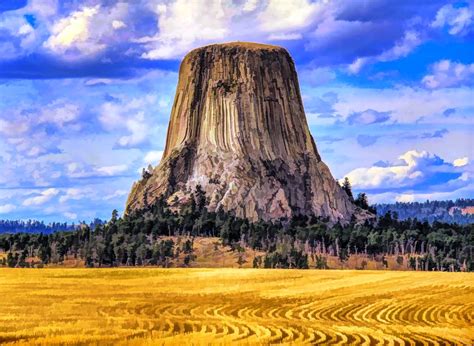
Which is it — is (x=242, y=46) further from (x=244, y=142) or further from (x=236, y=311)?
(x=236, y=311)

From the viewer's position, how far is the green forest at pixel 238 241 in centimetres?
13325

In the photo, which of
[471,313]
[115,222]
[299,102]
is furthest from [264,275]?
[299,102]

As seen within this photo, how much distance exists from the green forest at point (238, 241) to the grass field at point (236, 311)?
175 ft

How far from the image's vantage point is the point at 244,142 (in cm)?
18312

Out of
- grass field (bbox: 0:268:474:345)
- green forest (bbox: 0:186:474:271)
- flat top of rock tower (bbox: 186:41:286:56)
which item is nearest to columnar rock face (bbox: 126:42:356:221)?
flat top of rock tower (bbox: 186:41:286:56)

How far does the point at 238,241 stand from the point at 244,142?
39.6 m

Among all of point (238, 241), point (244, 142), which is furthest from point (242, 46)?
point (238, 241)

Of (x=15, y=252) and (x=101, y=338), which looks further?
(x=15, y=252)

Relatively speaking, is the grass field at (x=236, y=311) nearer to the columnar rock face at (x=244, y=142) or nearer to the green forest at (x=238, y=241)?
the green forest at (x=238, y=241)

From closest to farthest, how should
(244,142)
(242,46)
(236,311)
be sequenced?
1. (236,311)
2. (244,142)
3. (242,46)

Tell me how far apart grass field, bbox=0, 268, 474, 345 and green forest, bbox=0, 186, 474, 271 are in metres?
53.4

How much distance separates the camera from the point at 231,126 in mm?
184875

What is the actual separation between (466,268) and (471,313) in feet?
283

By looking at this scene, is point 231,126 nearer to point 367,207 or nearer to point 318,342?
point 367,207
